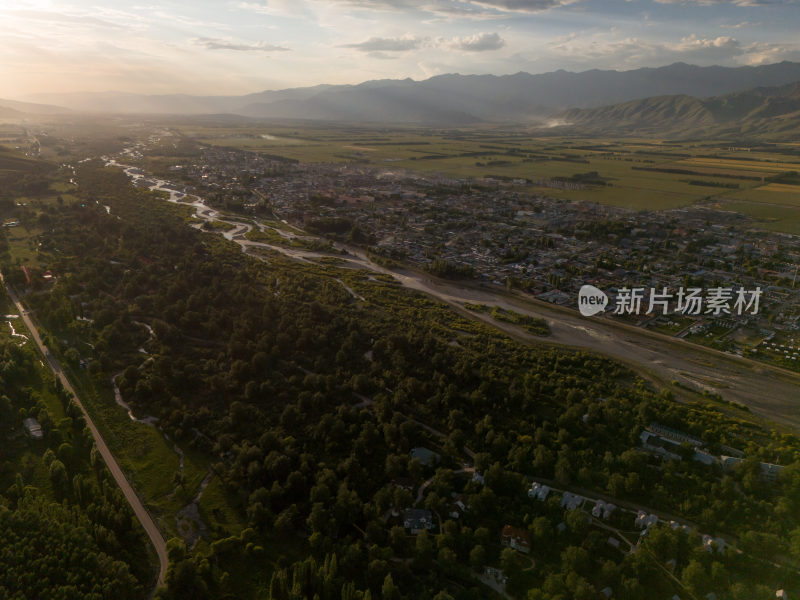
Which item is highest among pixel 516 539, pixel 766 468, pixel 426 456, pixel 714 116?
pixel 714 116

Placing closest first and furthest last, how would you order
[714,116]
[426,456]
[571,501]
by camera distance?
[571,501] → [426,456] → [714,116]

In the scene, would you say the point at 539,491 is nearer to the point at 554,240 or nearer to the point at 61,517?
the point at 61,517

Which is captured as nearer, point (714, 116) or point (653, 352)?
point (653, 352)

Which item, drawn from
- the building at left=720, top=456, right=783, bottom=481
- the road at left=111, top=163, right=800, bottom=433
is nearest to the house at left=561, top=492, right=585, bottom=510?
the building at left=720, top=456, right=783, bottom=481

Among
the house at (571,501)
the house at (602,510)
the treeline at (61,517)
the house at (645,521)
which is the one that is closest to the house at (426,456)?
the house at (571,501)

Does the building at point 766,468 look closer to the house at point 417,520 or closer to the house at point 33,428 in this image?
the house at point 417,520

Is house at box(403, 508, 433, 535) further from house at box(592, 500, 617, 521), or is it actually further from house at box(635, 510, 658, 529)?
house at box(635, 510, 658, 529)

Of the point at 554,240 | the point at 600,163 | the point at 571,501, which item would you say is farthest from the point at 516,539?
the point at 600,163
